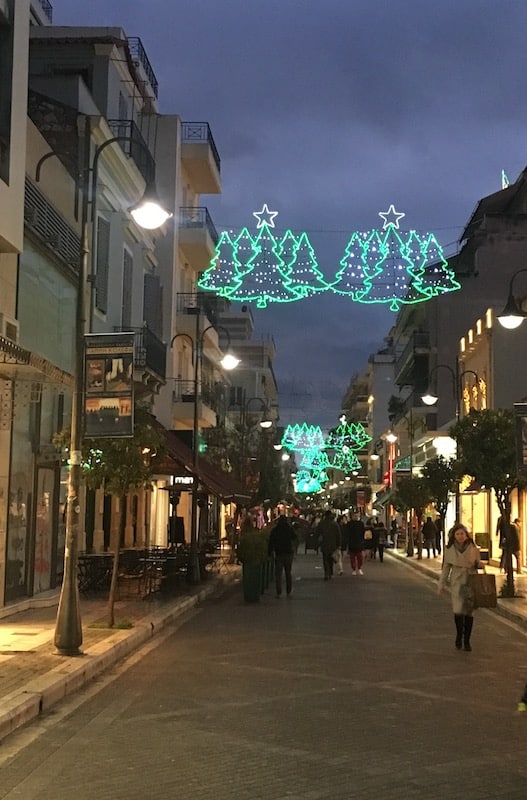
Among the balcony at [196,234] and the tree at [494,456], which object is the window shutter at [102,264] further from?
the balcony at [196,234]

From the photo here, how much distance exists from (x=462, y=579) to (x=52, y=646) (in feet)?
18.5

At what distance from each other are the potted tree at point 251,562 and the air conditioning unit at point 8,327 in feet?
22.5

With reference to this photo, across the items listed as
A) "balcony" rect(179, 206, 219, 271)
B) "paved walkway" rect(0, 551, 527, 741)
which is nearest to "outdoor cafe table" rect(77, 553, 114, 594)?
"paved walkway" rect(0, 551, 527, 741)

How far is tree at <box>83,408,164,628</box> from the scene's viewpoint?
14.8m

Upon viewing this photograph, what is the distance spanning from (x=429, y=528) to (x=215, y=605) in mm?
23331

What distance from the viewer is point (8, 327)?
54.3 feet

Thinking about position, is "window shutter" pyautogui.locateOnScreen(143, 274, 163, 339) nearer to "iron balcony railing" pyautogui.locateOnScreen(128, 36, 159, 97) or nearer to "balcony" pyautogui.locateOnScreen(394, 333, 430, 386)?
"iron balcony railing" pyautogui.locateOnScreen(128, 36, 159, 97)

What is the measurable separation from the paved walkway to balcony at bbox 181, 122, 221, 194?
1994 cm

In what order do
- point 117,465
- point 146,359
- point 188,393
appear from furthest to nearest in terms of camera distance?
point 188,393
point 146,359
point 117,465

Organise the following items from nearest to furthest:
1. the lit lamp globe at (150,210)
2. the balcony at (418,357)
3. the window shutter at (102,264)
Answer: the lit lamp globe at (150,210)
the window shutter at (102,264)
the balcony at (418,357)

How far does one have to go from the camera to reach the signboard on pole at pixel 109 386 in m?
13.3

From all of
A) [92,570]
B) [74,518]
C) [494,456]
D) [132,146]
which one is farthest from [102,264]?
[74,518]

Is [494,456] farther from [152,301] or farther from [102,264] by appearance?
[152,301]

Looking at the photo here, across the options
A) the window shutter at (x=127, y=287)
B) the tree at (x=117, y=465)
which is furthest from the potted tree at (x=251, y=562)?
the window shutter at (x=127, y=287)
